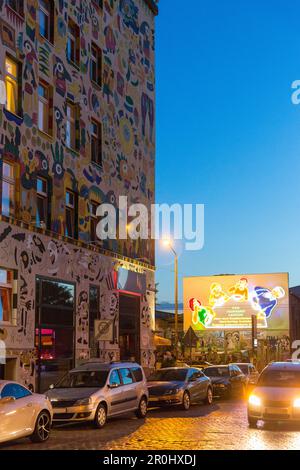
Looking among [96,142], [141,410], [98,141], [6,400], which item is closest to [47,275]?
[141,410]

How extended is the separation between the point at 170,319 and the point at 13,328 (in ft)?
165

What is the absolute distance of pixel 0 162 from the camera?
2277 centimetres

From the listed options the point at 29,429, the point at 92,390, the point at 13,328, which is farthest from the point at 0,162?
the point at 29,429

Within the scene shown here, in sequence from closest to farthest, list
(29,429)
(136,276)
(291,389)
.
Answer: (29,429), (291,389), (136,276)

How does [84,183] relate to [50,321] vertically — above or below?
above

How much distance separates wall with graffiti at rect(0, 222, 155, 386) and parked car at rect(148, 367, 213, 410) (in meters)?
4.30

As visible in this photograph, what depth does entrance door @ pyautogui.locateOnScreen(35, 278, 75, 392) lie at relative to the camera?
24.8 metres

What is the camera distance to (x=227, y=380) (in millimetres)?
28562

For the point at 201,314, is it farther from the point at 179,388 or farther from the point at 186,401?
the point at 179,388

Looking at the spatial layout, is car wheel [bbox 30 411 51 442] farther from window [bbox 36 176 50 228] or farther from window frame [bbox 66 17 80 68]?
window frame [bbox 66 17 80 68]

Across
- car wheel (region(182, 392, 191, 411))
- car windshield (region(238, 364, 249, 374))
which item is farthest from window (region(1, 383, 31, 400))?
car windshield (region(238, 364, 249, 374))

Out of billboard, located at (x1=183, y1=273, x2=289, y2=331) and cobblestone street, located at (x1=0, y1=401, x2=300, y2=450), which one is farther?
billboard, located at (x1=183, y1=273, x2=289, y2=331)

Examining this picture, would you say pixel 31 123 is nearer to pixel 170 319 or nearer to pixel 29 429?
pixel 29 429
